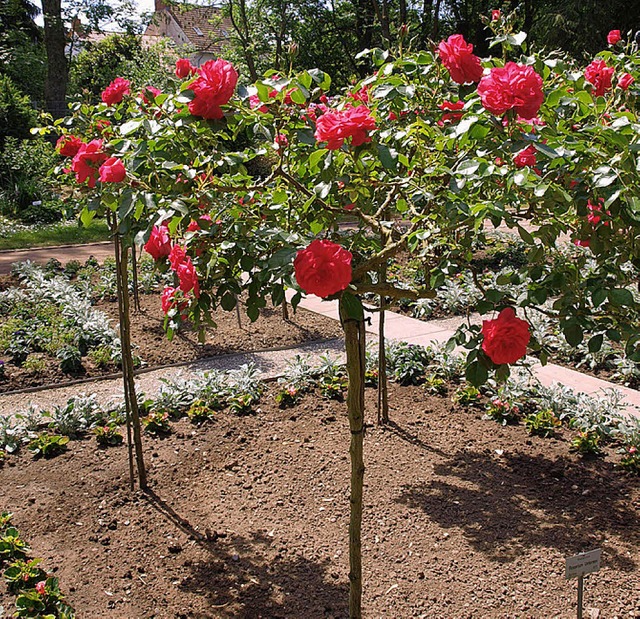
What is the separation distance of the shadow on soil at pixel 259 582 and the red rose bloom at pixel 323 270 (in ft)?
4.70

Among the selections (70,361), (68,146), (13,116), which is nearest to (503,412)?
(68,146)

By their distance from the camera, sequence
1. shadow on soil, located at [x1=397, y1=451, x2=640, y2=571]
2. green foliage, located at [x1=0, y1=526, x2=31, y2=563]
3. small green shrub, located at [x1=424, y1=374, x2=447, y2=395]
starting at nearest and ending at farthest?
green foliage, located at [x1=0, y1=526, x2=31, y2=563] < shadow on soil, located at [x1=397, y1=451, x2=640, y2=571] < small green shrub, located at [x1=424, y1=374, x2=447, y2=395]

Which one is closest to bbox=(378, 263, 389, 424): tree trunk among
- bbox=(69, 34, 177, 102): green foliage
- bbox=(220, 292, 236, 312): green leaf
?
bbox=(220, 292, 236, 312): green leaf

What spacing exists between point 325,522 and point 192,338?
299 cm

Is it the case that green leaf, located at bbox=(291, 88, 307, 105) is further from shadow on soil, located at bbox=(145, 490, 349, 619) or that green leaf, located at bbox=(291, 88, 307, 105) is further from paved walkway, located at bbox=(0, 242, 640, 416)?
paved walkway, located at bbox=(0, 242, 640, 416)

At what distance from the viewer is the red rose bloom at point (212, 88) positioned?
1.59 meters

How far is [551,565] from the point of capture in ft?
8.50

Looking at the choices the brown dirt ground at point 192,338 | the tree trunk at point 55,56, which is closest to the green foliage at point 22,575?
the brown dirt ground at point 192,338

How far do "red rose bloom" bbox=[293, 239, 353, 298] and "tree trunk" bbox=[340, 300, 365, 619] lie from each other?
38 cm

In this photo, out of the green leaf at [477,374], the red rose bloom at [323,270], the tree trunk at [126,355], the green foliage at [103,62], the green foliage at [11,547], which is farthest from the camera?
the green foliage at [103,62]

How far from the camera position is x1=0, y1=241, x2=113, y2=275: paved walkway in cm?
871

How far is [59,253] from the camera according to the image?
926 centimetres

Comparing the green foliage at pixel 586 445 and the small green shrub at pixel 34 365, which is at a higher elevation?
the small green shrub at pixel 34 365

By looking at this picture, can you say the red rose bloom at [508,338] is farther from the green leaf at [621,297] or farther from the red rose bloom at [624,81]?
the red rose bloom at [624,81]
